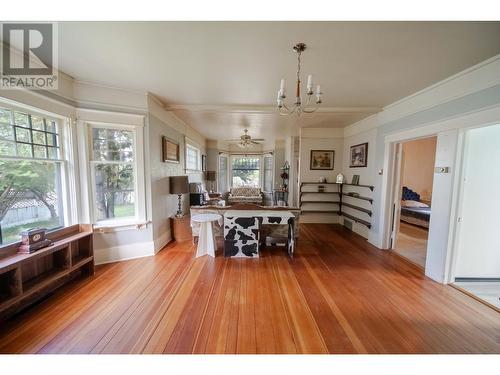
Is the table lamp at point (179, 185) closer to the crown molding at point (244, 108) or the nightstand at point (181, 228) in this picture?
the nightstand at point (181, 228)

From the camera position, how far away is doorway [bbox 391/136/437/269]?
355 centimetres

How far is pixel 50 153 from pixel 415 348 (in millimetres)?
4316

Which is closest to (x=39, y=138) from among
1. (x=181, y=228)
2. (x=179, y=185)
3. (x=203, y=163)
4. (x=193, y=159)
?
(x=179, y=185)

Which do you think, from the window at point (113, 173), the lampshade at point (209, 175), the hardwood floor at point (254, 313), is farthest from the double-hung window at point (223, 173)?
the hardwood floor at point (254, 313)

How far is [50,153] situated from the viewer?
2453 mm

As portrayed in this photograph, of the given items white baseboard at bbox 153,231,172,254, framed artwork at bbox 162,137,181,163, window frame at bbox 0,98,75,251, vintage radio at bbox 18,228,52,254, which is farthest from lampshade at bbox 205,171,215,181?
vintage radio at bbox 18,228,52,254

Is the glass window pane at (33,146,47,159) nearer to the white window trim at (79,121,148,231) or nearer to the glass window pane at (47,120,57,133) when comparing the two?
the glass window pane at (47,120,57,133)

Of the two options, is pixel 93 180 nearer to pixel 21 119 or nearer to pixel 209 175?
pixel 21 119

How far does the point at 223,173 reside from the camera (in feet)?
27.2

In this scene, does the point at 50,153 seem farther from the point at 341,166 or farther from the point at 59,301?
the point at 341,166

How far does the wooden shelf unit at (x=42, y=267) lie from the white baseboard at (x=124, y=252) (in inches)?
11.8

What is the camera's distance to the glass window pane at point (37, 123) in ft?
7.38

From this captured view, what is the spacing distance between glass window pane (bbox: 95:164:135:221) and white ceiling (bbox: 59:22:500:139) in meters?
1.25

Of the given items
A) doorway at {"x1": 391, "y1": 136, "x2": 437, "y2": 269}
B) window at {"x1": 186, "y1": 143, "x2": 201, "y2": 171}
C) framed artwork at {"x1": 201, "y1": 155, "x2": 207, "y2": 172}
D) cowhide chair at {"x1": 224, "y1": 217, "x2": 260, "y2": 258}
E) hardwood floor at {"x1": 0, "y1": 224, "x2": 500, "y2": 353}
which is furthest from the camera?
framed artwork at {"x1": 201, "y1": 155, "x2": 207, "y2": 172}
